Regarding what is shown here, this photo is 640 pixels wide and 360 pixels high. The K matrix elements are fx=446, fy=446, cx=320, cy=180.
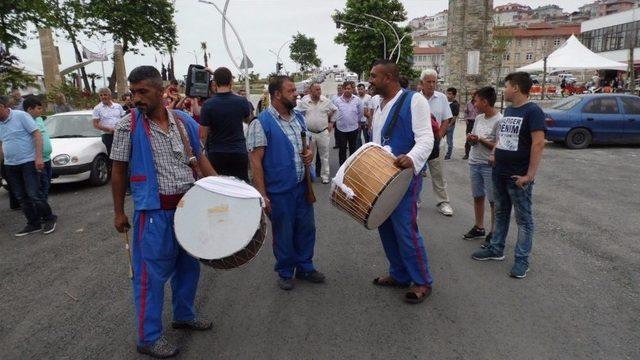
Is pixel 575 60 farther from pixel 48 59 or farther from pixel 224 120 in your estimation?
pixel 48 59

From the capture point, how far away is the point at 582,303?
12.5 feet

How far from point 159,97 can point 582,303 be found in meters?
3.80

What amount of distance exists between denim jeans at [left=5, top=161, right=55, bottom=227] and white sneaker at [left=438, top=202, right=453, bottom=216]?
5756mm

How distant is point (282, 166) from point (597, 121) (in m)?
11.6

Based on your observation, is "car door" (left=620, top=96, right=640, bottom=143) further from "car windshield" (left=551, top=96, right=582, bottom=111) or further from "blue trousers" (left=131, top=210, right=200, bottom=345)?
"blue trousers" (left=131, top=210, right=200, bottom=345)

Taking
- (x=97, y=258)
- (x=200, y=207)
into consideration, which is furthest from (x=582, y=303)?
(x=97, y=258)

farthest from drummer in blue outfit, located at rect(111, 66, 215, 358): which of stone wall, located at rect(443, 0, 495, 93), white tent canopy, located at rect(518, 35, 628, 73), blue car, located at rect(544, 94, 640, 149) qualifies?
stone wall, located at rect(443, 0, 495, 93)

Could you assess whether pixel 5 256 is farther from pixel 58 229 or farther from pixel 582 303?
pixel 582 303

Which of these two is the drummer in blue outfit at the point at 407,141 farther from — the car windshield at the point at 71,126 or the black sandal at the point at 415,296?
the car windshield at the point at 71,126

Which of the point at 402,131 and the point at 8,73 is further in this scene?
the point at 8,73

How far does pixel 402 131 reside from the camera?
373 centimetres

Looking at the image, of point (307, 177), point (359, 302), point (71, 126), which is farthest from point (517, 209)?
point (71, 126)

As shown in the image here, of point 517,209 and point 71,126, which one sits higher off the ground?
point 71,126

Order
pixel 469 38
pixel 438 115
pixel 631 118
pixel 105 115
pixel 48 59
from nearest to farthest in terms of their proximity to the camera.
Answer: pixel 438 115 < pixel 105 115 < pixel 631 118 < pixel 48 59 < pixel 469 38
